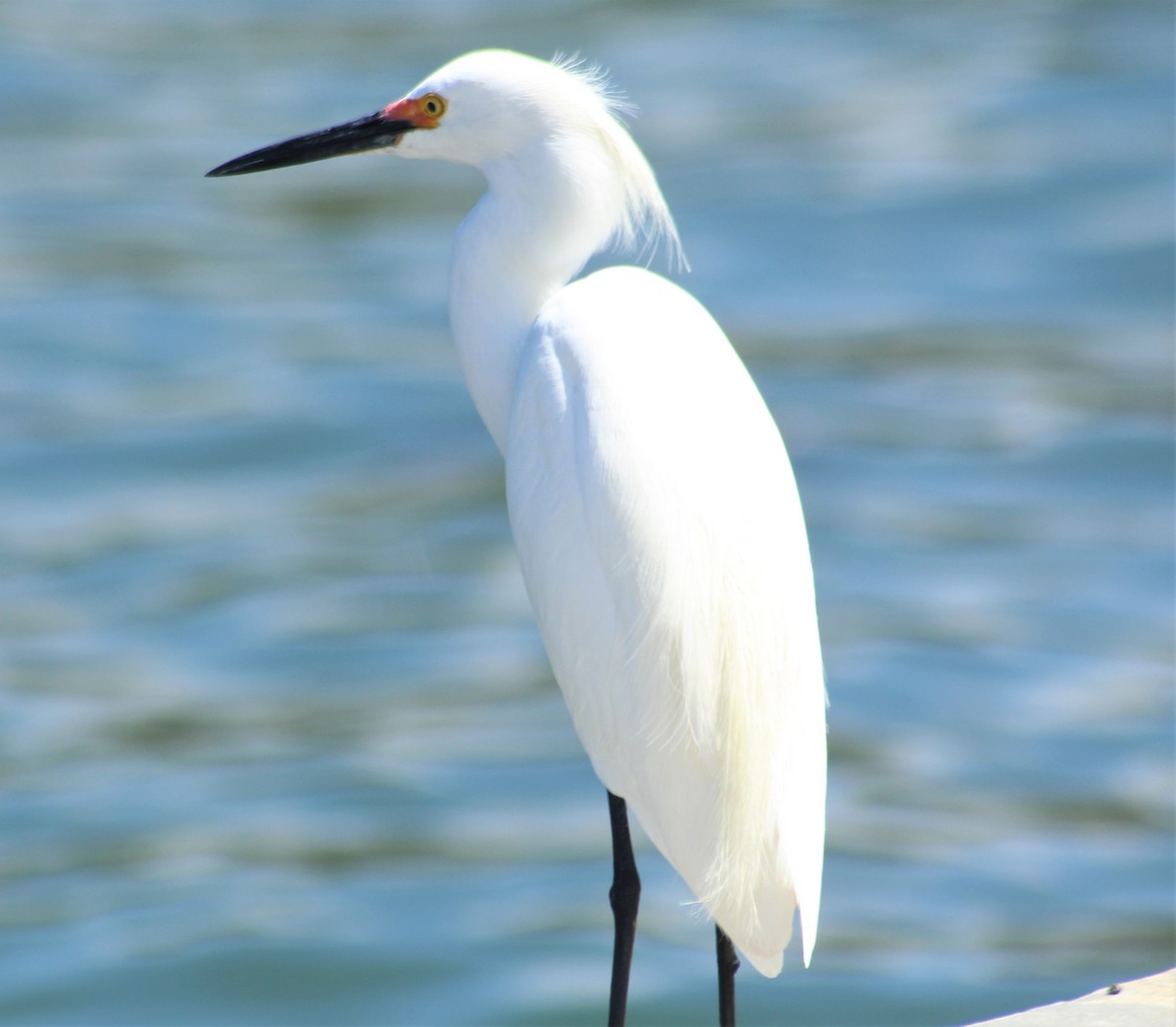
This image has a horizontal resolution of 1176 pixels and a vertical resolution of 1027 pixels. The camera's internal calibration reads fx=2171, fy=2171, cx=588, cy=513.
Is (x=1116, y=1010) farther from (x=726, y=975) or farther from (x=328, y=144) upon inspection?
(x=328, y=144)

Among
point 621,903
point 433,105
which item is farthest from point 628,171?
point 621,903

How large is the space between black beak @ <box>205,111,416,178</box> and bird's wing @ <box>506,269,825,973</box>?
439mm

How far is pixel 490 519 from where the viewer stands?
8.84 metres

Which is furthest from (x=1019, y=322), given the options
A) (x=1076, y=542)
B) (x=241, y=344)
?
(x=241, y=344)

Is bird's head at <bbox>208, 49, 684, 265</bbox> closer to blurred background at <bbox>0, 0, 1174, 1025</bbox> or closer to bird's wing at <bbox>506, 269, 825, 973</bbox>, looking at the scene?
bird's wing at <bbox>506, 269, 825, 973</bbox>

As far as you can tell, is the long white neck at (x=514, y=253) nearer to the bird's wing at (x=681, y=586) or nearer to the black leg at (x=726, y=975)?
the bird's wing at (x=681, y=586)

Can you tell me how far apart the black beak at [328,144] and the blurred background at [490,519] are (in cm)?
327

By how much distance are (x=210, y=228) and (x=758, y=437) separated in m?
9.08

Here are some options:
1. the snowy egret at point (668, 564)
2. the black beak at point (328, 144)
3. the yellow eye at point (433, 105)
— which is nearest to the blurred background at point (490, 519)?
the snowy egret at point (668, 564)

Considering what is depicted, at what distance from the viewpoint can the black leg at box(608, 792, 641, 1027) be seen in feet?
10.9

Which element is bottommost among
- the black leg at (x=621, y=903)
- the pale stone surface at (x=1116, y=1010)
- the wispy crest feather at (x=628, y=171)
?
the pale stone surface at (x=1116, y=1010)

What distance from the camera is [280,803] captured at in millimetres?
7129

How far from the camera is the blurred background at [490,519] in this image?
651 cm

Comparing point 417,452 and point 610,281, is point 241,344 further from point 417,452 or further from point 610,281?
point 610,281
